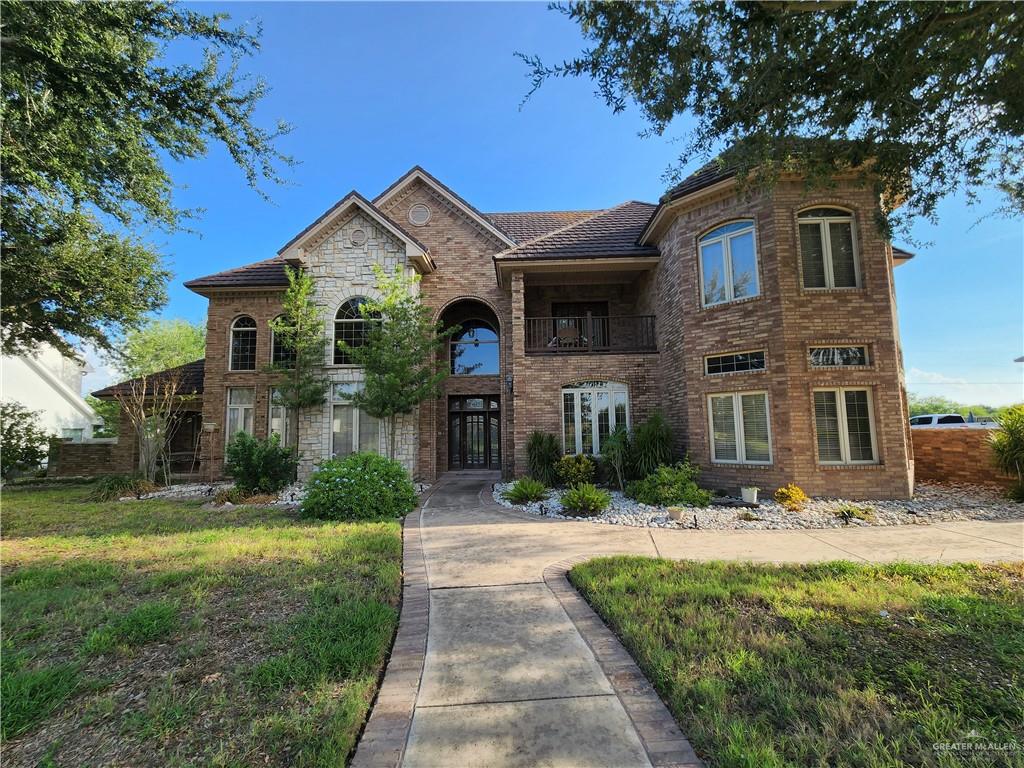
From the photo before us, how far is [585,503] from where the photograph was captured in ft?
27.8

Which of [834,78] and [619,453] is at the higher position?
[834,78]

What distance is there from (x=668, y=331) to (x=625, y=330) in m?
3.02

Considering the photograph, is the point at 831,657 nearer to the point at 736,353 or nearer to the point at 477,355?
the point at 736,353

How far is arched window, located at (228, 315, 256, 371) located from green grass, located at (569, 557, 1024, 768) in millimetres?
15305

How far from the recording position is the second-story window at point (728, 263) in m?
10.0

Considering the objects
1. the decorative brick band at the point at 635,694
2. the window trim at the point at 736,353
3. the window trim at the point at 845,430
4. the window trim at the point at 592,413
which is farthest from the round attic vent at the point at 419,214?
the decorative brick band at the point at 635,694

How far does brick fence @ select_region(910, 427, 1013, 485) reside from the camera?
1019 centimetres

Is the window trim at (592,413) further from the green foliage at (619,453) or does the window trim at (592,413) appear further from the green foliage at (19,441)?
the green foliage at (19,441)

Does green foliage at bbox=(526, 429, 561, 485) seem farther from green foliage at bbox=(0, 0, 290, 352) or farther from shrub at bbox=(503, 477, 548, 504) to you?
green foliage at bbox=(0, 0, 290, 352)

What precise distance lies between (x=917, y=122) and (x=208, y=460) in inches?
778

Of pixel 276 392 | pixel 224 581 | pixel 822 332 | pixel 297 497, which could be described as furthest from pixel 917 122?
pixel 276 392

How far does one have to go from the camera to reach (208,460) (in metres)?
15.4

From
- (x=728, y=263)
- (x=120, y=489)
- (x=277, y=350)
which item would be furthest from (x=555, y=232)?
(x=120, y=489)

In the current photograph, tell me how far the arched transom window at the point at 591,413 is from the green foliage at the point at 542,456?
616 mm
